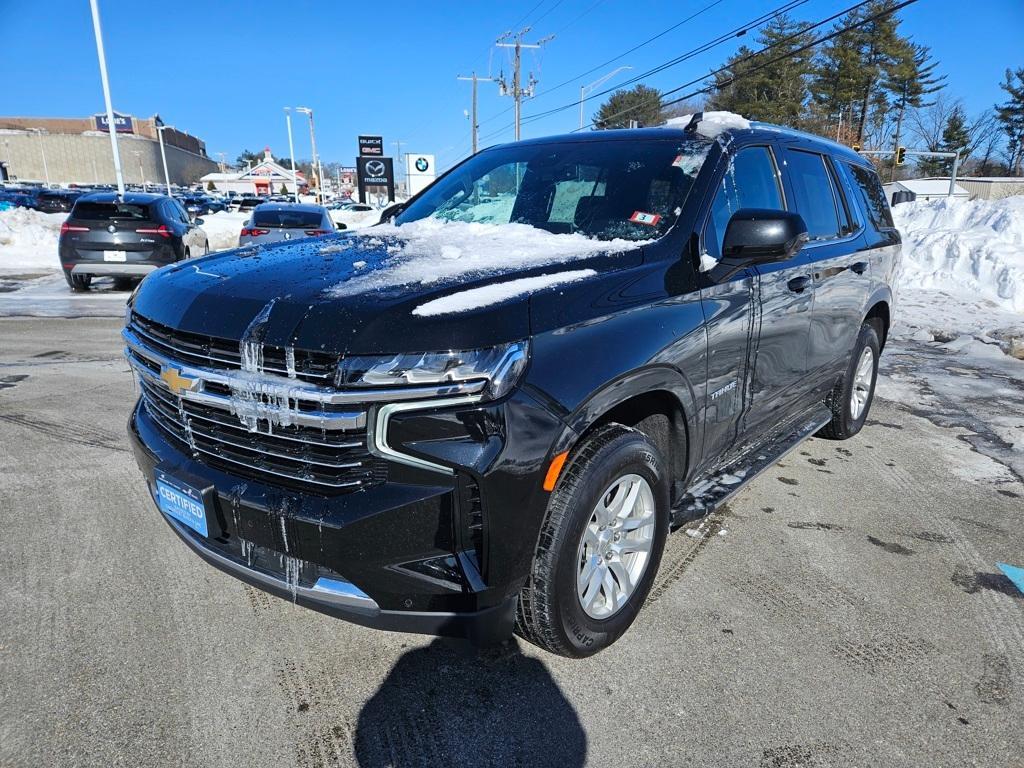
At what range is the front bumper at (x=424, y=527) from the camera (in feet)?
6.31

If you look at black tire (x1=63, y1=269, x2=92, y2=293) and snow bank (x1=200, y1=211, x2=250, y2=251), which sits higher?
snow bank (x1=200, y1=211, x2=250, y2=251)

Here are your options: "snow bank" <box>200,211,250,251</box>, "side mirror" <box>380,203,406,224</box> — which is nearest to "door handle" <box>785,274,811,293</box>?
"side mirror" <box>380,203,406,224</box>

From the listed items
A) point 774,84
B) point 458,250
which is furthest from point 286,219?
point 774,84

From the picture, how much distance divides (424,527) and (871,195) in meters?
4.34

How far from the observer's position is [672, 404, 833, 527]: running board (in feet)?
9.57

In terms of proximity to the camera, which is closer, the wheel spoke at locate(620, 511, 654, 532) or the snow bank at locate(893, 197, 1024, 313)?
the wheel spoke at locate(620, 511, 654, 532)

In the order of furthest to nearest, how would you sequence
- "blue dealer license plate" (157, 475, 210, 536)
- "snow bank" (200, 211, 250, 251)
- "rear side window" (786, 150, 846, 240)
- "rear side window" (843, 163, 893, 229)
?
"snow bank" (200, 211, 250, 251)
"rear side window" (843, 163, 893, 229)
"rear side window" (786, 150, 846, 240)
"blue dealer license plate" (157, 475, 210, 536)

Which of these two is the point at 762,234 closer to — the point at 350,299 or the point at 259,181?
the point at 350,299

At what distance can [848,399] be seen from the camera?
4.75 metres

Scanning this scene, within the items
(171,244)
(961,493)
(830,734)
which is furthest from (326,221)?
(830,734)

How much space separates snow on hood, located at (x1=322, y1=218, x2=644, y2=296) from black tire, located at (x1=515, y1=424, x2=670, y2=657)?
2.26 ft

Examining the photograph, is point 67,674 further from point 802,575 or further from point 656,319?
point 802,575

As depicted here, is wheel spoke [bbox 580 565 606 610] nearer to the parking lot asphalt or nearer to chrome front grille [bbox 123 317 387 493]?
the parking lot asphalt

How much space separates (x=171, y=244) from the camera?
10.9 metres
